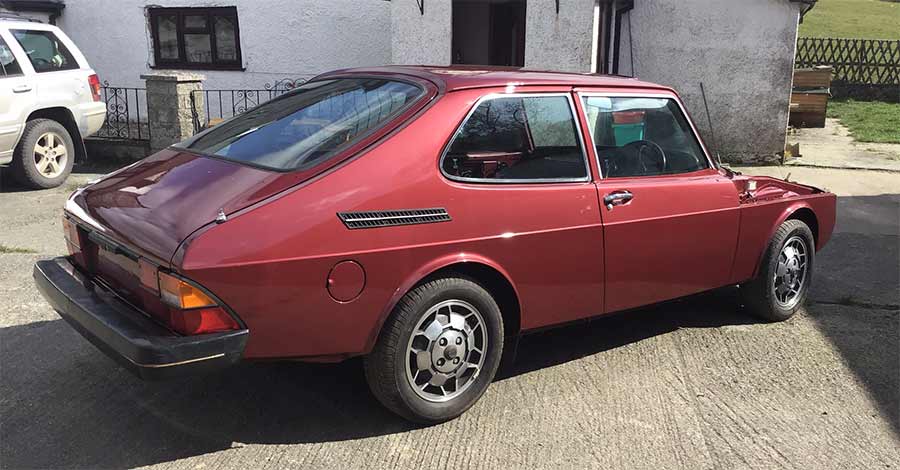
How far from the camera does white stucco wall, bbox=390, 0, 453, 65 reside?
10.9 m

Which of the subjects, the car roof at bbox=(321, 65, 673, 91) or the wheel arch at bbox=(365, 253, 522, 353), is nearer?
the wheel arch at bbox=(365, 253, 522, 353)

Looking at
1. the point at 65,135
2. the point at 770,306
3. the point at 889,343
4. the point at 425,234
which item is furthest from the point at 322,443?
the point at 65,135

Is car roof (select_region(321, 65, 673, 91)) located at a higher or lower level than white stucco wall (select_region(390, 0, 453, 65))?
lower

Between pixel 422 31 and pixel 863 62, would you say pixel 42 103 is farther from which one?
pixel 863 62

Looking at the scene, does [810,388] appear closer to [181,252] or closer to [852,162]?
[181,252]

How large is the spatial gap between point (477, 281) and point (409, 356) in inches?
19.2

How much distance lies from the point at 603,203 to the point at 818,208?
2092 millimetres

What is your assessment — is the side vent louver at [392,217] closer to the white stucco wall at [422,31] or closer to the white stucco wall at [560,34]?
the white stucco wall at [560,34]

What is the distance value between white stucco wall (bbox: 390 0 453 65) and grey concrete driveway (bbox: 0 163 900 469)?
7.01m

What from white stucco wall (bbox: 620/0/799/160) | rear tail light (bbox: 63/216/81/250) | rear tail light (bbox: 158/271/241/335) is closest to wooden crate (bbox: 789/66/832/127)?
white stucco wall (bbox: 620/0/799/160)

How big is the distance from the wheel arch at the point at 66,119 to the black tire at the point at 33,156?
0.31 ft

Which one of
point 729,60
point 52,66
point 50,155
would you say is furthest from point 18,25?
point 729,60

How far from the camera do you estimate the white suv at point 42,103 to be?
27.0 feet

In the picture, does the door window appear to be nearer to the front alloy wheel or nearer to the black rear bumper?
the black rear bumper
